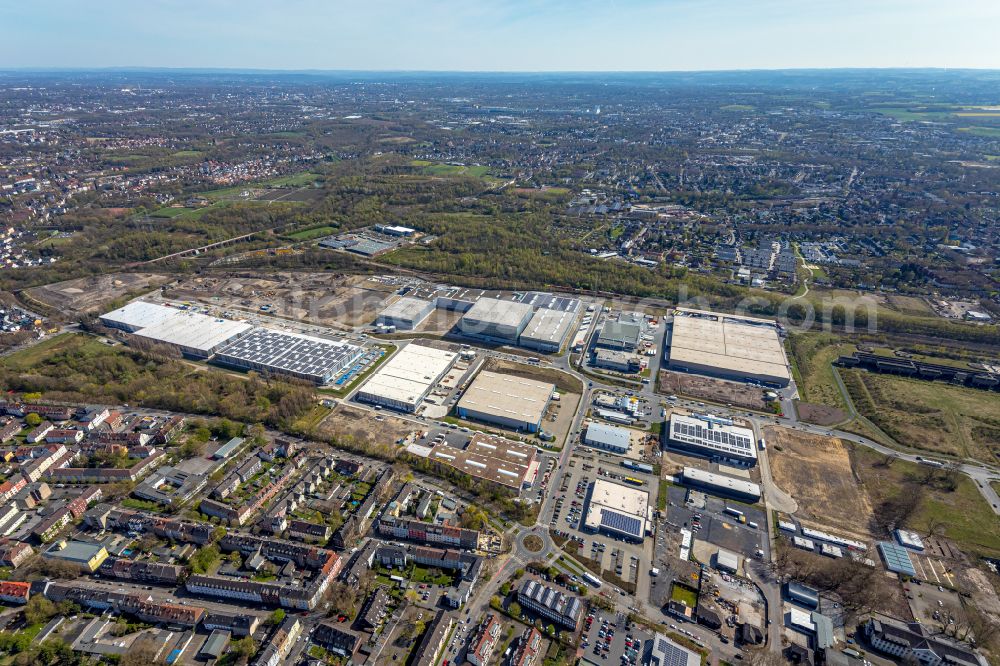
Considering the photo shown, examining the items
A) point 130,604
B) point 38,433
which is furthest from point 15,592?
point 38,433

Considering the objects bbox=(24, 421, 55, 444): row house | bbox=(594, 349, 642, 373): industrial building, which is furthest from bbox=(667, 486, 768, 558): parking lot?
bbox=(24, 421, 55, 444): row house

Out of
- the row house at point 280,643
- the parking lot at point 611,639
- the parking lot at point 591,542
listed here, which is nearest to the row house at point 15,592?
the row house at point 280,643

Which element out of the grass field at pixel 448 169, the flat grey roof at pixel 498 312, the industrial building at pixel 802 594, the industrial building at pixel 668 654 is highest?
the grass field at pixel 448 169

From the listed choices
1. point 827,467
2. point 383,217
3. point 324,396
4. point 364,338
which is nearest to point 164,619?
point 324,396

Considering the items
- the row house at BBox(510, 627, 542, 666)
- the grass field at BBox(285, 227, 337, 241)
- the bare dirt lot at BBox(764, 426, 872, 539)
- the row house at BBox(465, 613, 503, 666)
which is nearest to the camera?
the row house at BBox(510, 627, 542, 666)

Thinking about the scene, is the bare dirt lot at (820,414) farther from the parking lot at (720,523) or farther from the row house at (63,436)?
the row house at (63,436)

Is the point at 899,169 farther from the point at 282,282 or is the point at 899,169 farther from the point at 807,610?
the point at 282,282

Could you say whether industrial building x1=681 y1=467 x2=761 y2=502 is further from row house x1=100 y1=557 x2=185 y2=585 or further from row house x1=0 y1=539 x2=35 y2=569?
row house x1=0 y1=539 x2=35 y2=569
